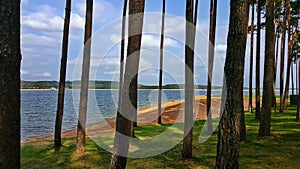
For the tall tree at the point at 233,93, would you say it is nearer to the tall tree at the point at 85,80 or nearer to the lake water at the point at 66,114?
the lake water at the point at 66,114

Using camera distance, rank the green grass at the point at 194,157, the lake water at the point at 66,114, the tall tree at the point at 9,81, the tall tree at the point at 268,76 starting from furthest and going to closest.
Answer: the lake water at the point at 66,114
the tall tree at the point at 268,76
the green grass at the point at 194,157
the tall tree at the point at 9,81

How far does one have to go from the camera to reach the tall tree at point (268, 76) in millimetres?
8820

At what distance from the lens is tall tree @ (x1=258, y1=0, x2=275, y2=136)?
28.9 feet

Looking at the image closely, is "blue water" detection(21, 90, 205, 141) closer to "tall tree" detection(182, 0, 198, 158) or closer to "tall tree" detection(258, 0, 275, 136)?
"tall tree" detection(182, 0, 198, 158)

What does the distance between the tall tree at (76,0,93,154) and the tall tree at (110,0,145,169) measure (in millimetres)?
3057

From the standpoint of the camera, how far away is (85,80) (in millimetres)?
7195

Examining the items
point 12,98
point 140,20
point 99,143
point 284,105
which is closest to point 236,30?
point 140,20

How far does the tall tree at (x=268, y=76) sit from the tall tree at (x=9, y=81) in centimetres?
819

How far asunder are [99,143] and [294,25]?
1655 centimetres

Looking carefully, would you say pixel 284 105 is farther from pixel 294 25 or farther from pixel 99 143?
pixel 99 143

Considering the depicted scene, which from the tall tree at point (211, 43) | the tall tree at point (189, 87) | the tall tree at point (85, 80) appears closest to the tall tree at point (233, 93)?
the tall tree at point (189, 87)

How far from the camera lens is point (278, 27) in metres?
19.0

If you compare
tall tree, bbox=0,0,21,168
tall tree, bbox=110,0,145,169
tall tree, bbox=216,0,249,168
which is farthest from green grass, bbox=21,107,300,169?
tall tree, bbox=0,0,21,168

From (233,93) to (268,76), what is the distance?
533 cm
